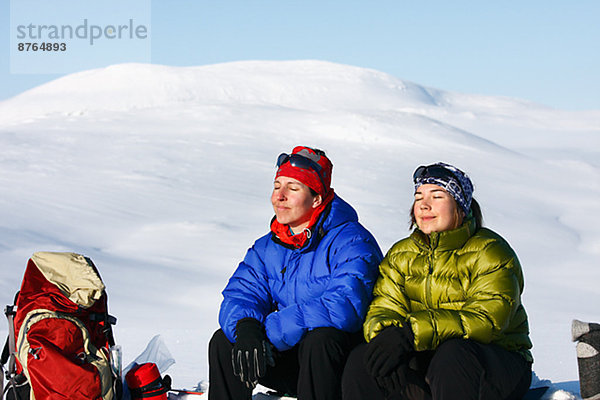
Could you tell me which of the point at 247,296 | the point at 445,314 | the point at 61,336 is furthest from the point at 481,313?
the point at 61,336

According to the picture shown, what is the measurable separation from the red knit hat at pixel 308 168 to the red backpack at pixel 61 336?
39.0 inches

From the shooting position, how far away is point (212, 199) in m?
12.9

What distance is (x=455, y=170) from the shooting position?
9.70 feet

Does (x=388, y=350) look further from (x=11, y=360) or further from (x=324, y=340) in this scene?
(x=11, y=360)

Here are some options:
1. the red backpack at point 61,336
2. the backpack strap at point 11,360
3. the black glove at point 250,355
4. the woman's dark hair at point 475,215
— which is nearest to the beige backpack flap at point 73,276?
the red backpack at point 61,336

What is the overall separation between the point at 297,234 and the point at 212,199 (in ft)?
32.0

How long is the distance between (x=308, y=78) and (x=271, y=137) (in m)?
26.5

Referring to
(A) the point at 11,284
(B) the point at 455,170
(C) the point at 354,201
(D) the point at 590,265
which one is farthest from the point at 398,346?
(C) the point at 354,201

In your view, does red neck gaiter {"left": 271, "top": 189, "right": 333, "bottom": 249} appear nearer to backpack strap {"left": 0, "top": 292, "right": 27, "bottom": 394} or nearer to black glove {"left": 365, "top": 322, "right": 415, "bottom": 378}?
black glove {"left": 365, "top": 322, "right": 415, "bottom": 378}

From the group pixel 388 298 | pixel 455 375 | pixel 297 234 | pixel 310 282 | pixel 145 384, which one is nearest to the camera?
pixel 455 375

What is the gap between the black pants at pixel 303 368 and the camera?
2.75 m

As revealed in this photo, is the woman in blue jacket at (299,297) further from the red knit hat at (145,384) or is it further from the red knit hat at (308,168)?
the red knit hat at (145,384)

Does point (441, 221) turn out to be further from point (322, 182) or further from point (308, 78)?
point (308, 78)

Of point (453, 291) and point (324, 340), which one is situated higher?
point (453, 291)
